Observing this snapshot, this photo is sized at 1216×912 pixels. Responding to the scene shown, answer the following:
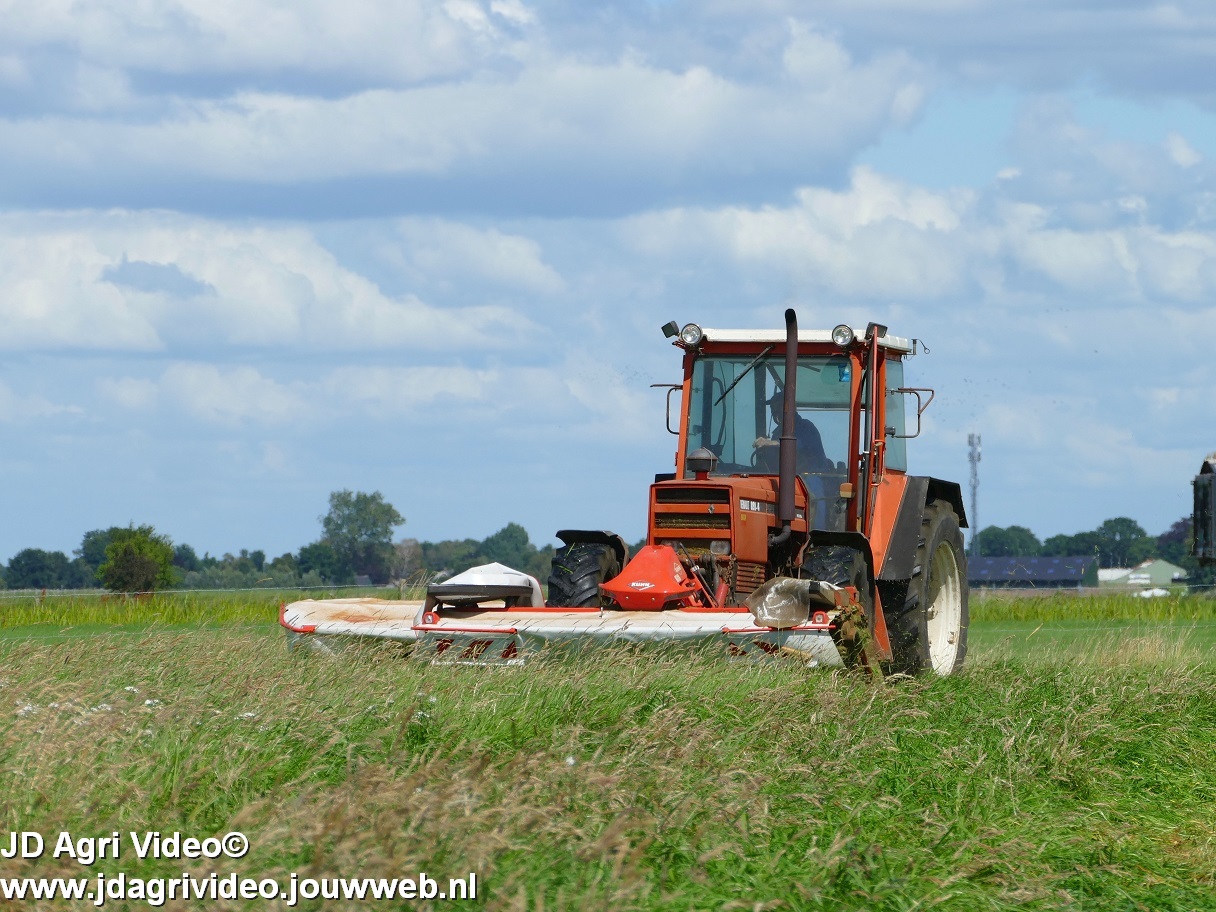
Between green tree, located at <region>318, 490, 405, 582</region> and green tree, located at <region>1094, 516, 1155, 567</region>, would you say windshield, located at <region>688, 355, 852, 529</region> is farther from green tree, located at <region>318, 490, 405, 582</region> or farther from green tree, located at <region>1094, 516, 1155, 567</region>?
green tree, located at <region>1094, 516, 1155, 567</region>

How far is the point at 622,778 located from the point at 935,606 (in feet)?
25.2

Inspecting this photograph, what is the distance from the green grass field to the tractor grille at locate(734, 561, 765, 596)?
1216mm

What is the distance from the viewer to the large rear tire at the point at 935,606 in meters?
11.7

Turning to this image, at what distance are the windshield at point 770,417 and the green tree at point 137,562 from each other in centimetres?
2798

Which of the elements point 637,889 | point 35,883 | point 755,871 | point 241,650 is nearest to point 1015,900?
point 755,871

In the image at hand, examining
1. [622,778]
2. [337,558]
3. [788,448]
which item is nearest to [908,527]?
[788,448]

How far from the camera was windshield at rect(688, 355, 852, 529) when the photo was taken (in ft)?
38.7

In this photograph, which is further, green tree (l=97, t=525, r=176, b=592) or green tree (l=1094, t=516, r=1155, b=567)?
green tree (l=1094, t=516, r=1155, b=567)

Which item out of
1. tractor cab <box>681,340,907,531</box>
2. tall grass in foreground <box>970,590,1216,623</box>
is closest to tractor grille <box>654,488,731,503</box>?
tractor cab <box>681,340,907,531</box>

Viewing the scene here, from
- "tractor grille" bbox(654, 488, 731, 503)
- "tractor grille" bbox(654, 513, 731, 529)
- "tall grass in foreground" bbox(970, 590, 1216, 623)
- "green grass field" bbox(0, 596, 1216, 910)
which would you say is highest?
"tractor grille" bbox(654, 488, 731, 503)

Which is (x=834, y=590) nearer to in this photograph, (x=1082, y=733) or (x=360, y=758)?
(x=1082, y=733)

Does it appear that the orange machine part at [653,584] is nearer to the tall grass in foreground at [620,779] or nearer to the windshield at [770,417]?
the tall grass in foreground at [620,779]

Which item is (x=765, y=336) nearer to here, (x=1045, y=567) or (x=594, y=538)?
(x=594, y=538)

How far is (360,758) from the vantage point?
6.36 m
